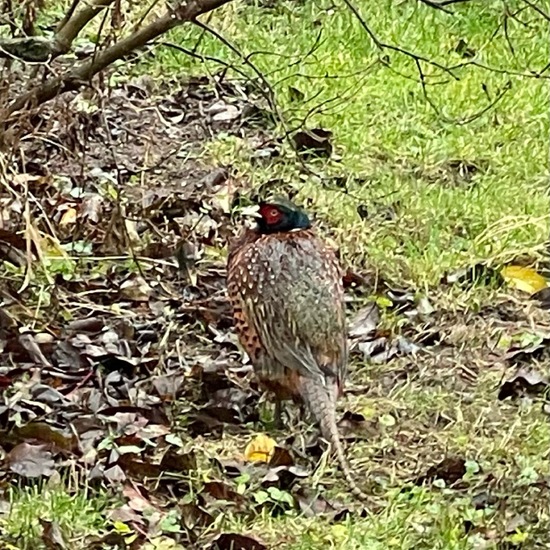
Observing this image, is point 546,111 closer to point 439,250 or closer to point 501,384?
point 439,250

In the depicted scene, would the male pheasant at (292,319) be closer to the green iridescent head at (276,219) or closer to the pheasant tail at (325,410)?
the pheasant tail at (325,410)

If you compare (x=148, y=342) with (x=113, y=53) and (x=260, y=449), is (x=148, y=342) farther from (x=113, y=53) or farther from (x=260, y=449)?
(x=113, y=53)

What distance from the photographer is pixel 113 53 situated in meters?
4.92

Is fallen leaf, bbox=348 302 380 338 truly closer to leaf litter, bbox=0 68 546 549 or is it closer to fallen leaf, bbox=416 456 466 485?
leaf litter, bbox=0 68 546 549

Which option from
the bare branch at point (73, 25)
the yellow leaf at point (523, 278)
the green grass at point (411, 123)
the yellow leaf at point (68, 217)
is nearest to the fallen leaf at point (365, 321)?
the green grass at point (411, 123)

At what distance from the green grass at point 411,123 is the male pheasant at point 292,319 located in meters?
1.07

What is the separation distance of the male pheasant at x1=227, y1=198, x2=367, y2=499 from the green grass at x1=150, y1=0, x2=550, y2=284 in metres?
1.07

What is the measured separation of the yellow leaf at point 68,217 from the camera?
6520mm

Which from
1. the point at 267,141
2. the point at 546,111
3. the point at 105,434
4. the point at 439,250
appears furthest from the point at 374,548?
the point at 546,111

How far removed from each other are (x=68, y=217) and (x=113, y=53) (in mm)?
1782

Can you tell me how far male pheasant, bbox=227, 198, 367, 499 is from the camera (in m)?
4.95

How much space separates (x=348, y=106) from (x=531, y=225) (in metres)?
1.81

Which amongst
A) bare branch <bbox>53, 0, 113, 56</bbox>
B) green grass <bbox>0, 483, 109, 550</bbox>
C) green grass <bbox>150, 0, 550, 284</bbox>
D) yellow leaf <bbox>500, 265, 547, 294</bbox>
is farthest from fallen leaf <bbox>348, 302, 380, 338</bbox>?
green grass <bbox>0, 483, 109, 550</bbox>

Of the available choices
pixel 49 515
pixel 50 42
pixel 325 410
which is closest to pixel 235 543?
pixel 49 515
